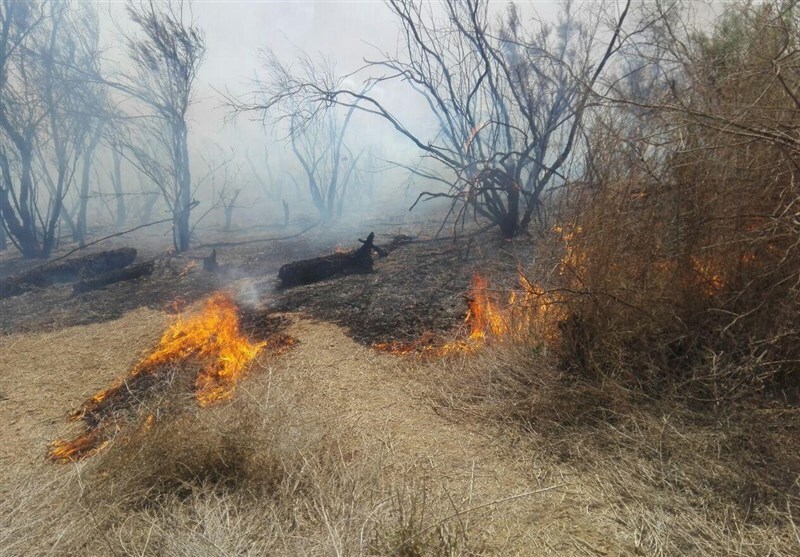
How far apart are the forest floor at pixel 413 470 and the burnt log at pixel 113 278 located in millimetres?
4579

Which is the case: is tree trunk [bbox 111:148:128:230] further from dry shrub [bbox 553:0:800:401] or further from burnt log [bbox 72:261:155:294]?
dry shrub [bbox 553:0:800:401]

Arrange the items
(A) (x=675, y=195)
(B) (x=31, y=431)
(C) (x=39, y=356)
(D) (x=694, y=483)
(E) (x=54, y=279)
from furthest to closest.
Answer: (E) (x=54, y=279)
(C) (x=39, y=356)
(B) (x=31, y=431)
(A) (x=675, y=195)
(D) (x=694, y=483)

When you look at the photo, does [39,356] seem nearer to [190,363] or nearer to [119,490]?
[190,363]

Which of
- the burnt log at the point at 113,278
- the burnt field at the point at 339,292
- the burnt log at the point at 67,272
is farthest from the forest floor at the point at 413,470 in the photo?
the burnt log at the point at 67,272

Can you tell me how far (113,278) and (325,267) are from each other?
4346 millimetres

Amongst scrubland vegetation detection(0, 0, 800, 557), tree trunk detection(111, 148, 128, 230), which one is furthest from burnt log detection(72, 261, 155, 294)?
tree trunk detection(111, 148, 128, 230)

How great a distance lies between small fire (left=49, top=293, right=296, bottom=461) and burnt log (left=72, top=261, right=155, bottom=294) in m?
3.64

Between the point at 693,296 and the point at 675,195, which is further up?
the point at 675,195

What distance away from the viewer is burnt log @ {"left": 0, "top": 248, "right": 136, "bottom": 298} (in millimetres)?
8930

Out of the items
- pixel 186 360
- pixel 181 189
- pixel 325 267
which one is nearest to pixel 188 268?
pixel 181 189

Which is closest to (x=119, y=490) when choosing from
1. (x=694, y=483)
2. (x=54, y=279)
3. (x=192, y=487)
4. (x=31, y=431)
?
(x=192, y=487)

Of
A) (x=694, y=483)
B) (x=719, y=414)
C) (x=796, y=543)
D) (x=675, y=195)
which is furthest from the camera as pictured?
(x=675, y=195)

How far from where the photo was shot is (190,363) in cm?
446

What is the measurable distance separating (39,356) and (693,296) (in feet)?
22.1
